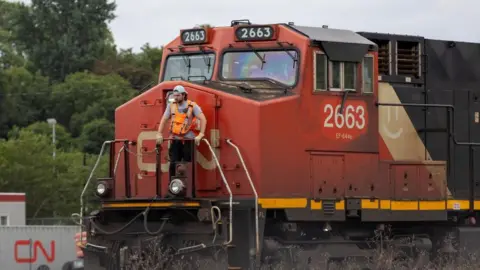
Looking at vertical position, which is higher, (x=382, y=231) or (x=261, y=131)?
(x=261, y=131)

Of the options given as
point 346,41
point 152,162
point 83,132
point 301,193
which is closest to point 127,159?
point 152,162

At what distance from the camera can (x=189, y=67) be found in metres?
18.5

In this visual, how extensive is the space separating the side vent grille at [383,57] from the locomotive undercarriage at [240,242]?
268cm

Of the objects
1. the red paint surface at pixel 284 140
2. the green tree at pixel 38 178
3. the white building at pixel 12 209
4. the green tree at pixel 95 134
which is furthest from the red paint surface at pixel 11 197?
the green tree at pixel 95 134

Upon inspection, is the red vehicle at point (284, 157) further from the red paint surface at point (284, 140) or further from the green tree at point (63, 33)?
the green tree at point (63, 33)

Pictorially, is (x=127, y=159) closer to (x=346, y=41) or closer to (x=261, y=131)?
(x=261, y=131)

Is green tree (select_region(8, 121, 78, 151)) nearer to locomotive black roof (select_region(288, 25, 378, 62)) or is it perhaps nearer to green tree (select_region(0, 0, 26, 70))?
green tree (select_region(0, 0, 26, 70))

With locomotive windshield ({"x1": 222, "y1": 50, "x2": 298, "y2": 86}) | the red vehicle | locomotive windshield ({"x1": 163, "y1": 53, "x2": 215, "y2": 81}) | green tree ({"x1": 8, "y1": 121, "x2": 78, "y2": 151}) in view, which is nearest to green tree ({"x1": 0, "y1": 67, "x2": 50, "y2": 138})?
green tree ({"x1": 8, "y1": 121, "x2": 78, "y2": 151})

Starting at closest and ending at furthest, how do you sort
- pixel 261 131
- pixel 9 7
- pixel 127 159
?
pixel 261 131
pixel 127 159
pixel 9 7

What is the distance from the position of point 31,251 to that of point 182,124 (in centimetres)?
1888

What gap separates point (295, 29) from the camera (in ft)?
57.3

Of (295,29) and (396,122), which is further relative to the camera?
(396,122)

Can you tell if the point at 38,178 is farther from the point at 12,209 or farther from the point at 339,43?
the point at 339,43

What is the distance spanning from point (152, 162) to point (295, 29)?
3.14 metres
